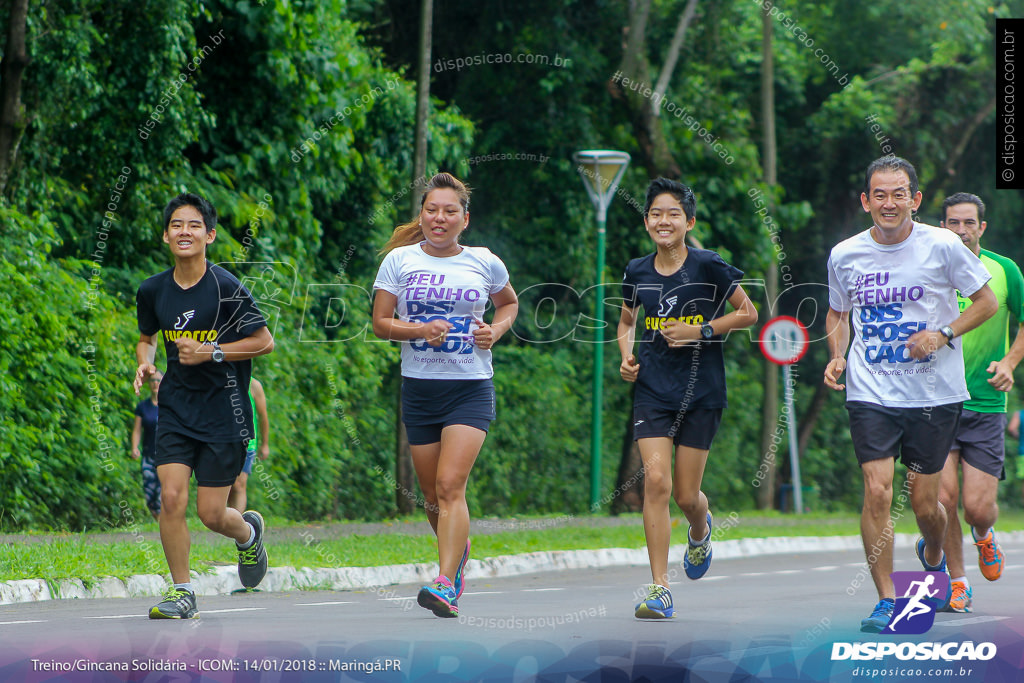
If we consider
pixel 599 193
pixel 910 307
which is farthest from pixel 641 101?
pixel 910 307

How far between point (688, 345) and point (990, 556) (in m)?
2.42

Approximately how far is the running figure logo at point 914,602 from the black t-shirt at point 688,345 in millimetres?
1556

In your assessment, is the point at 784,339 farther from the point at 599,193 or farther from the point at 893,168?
the point at 893,168

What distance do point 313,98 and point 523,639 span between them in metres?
10.5

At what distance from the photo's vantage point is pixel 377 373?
18.1 meters

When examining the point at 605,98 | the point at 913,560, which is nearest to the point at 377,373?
the point at 605,98

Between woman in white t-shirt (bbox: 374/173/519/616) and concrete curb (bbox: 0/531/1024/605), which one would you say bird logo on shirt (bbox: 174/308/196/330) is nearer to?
woman in white t-shirt (bbox: 374/173/519/616)

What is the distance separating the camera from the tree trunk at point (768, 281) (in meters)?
21.0

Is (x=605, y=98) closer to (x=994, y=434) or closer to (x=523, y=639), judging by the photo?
(x=994, y=434)

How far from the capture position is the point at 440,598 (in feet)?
22.8

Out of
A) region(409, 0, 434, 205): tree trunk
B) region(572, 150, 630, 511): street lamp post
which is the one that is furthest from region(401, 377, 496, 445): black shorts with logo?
region(572, 150, 630, 511): street lamp post

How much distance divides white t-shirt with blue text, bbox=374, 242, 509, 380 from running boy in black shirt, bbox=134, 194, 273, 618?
0.71 metres

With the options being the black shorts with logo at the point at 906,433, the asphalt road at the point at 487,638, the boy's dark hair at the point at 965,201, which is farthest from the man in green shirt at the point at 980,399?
the black shorts with logo at the point at 906,433

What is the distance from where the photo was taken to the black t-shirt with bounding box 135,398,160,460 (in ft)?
44.0
